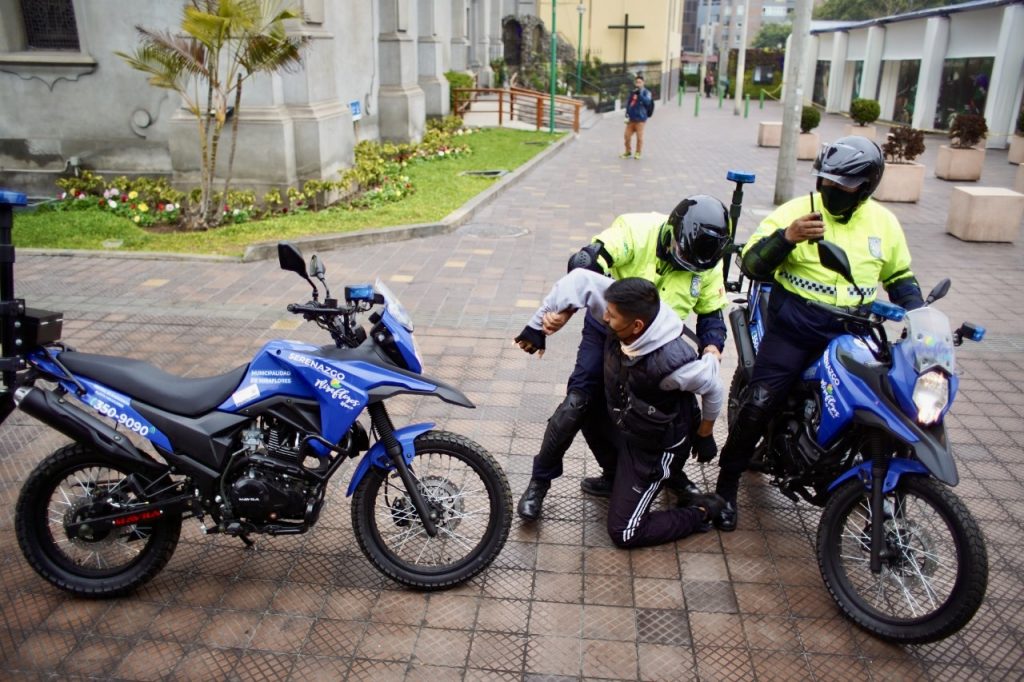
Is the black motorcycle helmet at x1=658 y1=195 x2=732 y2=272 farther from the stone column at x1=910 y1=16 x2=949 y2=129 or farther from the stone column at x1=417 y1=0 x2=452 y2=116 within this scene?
the stone column at x1=910 y1=16 x2=949 y2=129

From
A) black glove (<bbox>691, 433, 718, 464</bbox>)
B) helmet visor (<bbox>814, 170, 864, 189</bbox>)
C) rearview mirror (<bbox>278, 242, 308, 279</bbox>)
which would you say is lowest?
black glove (<bbox>691, 433, 718, 464</bbox>)

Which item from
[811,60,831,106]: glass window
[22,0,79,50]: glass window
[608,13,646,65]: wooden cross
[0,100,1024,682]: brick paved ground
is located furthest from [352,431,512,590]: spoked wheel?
[608,13,646,65]: wooden cross

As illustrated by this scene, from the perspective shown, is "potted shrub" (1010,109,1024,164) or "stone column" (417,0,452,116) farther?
"stone column" (417,0,452,116)

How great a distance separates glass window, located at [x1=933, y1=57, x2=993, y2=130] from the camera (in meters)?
23.5

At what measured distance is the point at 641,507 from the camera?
3.64m

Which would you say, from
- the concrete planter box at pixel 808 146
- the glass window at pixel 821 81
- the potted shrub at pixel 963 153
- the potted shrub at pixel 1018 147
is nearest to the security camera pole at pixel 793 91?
the potted shrub at pixel 963 153

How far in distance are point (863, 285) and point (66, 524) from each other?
3.48 meters

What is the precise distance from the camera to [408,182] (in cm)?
1306

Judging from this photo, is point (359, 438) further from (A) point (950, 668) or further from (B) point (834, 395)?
(A) point (950, 668)

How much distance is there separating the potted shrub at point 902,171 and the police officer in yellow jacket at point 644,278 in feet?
33.7

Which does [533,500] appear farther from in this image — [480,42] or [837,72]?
[837,72]

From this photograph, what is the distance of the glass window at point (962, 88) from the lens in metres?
23.5

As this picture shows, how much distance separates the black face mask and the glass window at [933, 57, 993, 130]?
22.8m

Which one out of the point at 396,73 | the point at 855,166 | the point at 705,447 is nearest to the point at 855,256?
the point at 855,166
